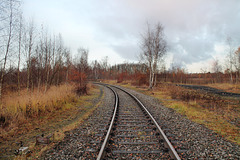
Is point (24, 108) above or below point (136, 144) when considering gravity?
above

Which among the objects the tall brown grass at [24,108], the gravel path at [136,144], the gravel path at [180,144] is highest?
the tall brown grass at [24,108]

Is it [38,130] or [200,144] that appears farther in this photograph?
[38,130]

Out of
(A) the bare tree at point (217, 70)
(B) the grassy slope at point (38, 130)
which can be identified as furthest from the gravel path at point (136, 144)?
(A) the bare tree at point (217, 70)

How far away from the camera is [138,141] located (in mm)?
3660

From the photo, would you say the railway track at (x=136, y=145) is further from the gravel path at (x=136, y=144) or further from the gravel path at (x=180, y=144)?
the gravel path at (x=180, y=144)

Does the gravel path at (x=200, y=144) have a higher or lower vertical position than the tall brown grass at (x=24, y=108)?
lower

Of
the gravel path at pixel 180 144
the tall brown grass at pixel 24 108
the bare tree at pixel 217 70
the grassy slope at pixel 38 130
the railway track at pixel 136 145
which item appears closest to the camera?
the railway track at pixel 136 145

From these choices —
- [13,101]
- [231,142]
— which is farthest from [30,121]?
[231,142]

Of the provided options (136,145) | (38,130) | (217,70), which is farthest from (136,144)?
(217,70)

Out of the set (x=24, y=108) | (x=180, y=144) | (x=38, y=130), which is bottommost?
(x=38, y=130)

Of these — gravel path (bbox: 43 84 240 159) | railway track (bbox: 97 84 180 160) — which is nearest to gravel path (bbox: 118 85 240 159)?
gravel path (bbox: 43 84 240 159)

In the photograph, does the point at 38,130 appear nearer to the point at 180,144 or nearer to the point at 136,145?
the point at 136,145

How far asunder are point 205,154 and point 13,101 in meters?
7.80

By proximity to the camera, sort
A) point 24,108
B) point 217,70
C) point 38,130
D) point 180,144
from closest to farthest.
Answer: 1. point 180,144
2. point 38,130
3. point 24,108
4. point 217,70
